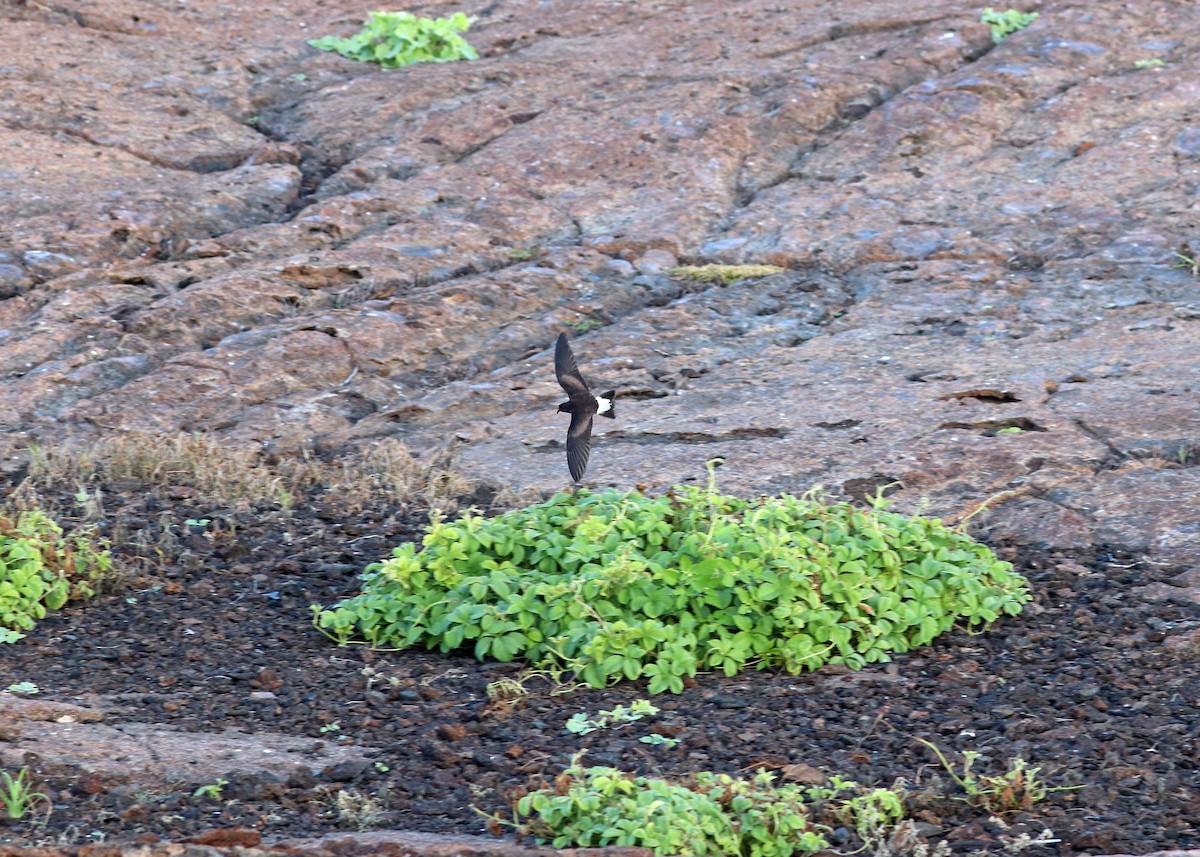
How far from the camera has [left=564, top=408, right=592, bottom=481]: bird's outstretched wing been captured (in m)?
5.01

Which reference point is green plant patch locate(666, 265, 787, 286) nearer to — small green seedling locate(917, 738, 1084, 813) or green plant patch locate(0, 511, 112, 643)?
green plant patch locate(0, 511, 112, 643)

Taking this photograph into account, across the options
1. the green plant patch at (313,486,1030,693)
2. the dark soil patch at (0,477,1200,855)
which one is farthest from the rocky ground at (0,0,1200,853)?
the green plant patch at (313,486,1030,693)

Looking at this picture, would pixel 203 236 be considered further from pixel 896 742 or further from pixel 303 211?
pixel 896 742

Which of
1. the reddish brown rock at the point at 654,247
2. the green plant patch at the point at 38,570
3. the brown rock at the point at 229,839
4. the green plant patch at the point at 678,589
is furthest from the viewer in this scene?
the reddish brown rock at the point at 654,247

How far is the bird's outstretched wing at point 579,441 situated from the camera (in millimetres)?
5008

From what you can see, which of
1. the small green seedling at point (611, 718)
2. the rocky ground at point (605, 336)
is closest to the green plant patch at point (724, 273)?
the rocky ground at point (605, 336)

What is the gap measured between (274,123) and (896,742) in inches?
290

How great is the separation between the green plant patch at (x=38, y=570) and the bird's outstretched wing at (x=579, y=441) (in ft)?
5.41

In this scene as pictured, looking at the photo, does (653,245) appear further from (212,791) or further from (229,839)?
(229,839)

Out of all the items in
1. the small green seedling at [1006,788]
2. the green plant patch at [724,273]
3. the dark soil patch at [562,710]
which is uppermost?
the green plant patch at [724,273]

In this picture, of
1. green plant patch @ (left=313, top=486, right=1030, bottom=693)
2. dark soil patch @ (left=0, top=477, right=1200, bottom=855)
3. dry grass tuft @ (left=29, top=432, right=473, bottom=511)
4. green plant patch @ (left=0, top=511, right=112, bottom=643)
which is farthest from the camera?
dry grass tuft @ (left=29, top=432, right=473, bottom=511)

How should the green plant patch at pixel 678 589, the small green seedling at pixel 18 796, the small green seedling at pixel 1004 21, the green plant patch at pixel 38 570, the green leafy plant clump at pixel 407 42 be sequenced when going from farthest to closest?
the green leafy plant clump at pixel 407 42, the small green seedling at pixel 1004 21, the green plant patch at pixel 38 570, the green plant patch at pixel 678 589, the small green seedling at pixel 18 796

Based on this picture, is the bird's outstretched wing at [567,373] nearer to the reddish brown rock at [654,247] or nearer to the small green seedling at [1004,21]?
the reddish brown rock at [654,247]

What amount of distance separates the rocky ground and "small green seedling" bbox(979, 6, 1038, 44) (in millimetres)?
156
